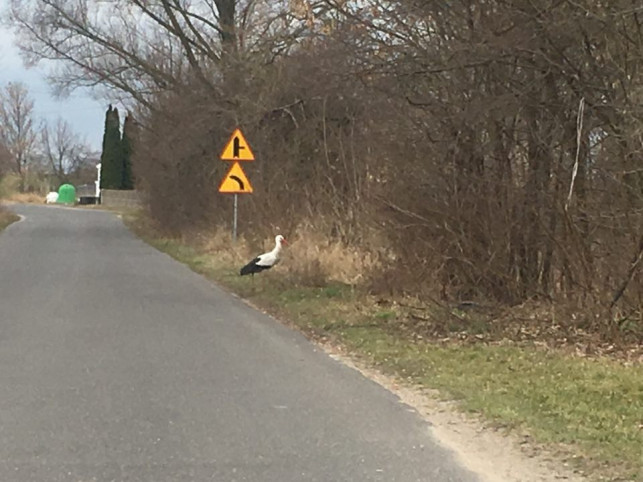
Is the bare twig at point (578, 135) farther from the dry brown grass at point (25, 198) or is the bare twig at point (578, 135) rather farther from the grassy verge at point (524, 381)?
the dry brown grass at point (25, 198)

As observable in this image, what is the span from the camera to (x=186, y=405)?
800 cm

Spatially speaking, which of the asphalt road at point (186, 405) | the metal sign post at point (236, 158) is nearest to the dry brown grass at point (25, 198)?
the metal sign post at point (236, 158)

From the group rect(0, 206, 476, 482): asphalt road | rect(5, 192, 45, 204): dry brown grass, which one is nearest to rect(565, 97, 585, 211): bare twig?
rect(0, 206, 476, 482): asphalt road

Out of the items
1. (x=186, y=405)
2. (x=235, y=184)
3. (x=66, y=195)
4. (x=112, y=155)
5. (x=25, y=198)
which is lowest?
(x=25, y=198)

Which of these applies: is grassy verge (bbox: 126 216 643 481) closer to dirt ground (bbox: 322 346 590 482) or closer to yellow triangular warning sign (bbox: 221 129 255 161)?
dirt ground (bbox: 322 346 590 482)

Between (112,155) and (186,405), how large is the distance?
263 feet

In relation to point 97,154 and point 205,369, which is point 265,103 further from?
point 97,154

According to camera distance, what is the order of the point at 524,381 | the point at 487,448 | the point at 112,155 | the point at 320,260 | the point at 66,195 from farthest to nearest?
the point at 66,195 → the point at 112,155 → the point at 320,260 → the point at 524,381 → the point at 487,448

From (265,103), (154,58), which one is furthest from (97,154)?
(265,103)

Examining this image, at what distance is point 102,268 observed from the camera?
71.2 ft

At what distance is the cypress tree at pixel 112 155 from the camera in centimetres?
8469

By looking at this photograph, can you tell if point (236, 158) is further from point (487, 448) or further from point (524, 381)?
point (487, 448)

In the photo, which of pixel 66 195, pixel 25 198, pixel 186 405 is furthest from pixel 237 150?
pixel 25 198

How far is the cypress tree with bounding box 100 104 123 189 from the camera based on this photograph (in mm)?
84688
